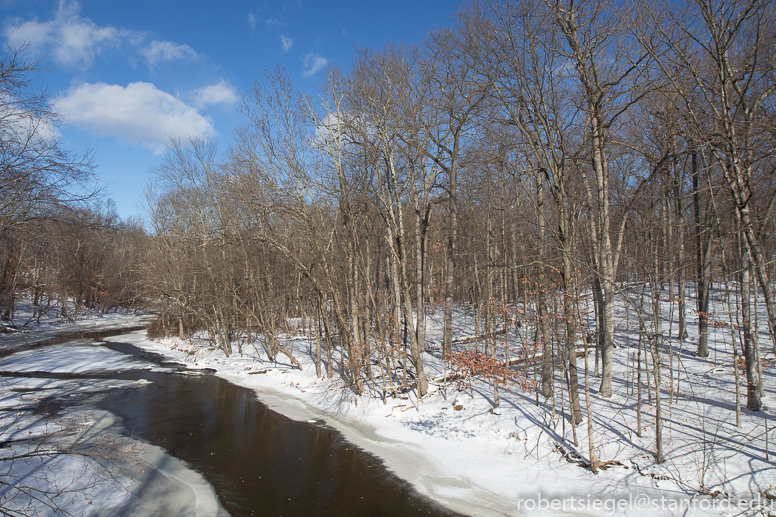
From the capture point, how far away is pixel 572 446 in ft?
28.8

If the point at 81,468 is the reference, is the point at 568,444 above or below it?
above

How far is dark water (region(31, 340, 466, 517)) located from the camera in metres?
7.76

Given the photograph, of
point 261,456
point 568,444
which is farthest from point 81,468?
point 568,444

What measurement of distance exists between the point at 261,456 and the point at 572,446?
7.25m

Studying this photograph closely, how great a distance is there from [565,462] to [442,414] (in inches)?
148

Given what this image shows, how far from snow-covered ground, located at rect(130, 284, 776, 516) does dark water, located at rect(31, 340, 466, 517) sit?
72 centimetres

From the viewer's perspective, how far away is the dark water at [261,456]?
7760mm

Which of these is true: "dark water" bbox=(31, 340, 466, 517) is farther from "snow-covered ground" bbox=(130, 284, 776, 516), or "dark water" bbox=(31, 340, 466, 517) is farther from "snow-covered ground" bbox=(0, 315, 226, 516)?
Answer: "snow-covered ground" bbox=(130, 284, 776, 516)

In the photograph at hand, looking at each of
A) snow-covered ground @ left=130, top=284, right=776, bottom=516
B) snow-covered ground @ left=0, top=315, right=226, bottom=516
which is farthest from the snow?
snow-covered ground @ left=0, top=315, right=226, bottom=516

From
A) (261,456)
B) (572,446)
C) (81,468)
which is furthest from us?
(261,456)

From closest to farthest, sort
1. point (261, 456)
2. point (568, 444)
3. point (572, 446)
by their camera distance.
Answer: point (572, 446) → point (568, 444) → point (261, 456)

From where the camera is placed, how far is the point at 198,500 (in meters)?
7.77

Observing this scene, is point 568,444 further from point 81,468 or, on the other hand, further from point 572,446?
point 81,468

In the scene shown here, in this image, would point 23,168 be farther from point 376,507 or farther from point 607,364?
point 607,364
